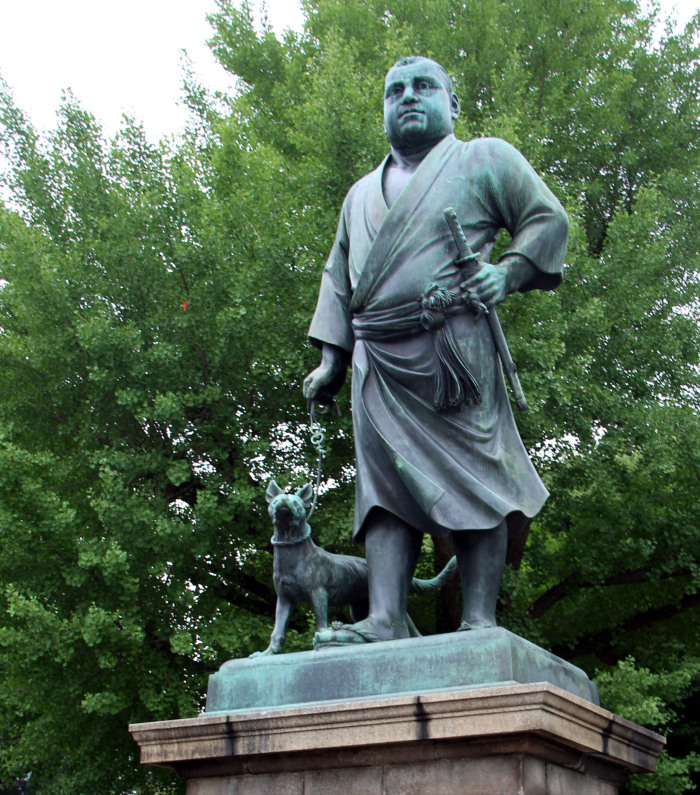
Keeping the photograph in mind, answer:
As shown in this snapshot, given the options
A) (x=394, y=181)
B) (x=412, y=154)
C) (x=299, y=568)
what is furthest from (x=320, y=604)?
(x=412, y=154)

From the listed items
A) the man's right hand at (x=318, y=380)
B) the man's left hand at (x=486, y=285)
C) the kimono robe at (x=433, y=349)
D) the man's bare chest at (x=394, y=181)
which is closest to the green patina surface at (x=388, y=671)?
the kimono robe at (x=433, y=349)

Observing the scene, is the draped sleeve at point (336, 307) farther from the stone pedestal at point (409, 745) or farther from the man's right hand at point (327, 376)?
the stone pedestal at point (409, 745)

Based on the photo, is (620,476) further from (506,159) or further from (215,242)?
(506,159)

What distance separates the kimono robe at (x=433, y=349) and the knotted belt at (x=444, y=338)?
2 cm

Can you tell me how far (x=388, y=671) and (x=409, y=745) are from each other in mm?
389

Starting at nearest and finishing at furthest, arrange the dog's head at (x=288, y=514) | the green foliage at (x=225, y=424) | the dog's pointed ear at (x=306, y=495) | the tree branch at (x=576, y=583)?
the dog's head at (x=288, y=514) < the dog's pointed ear at (x=306, y=495) < the green foliage at (x=225, y=424) < the tree branch at (x=576, y=583)

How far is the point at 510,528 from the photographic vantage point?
4.81 m

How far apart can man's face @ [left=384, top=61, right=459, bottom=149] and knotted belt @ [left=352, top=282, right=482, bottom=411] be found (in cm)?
95

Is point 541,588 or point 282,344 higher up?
point 282,344

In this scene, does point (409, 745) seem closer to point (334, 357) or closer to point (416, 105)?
point (334, 357)

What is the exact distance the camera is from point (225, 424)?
13.1m

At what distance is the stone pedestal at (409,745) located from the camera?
368cm

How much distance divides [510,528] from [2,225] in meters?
10.8

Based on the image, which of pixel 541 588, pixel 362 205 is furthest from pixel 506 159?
pixel 541 588
